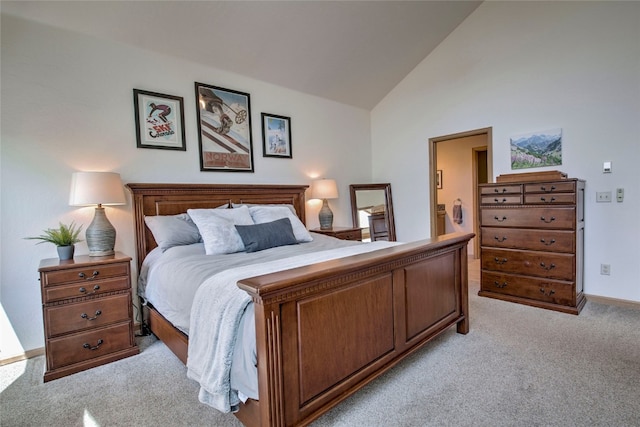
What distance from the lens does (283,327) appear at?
131 centimetres

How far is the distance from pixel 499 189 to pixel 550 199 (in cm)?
45

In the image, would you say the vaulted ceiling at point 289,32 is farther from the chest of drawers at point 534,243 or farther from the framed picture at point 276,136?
the chest of drawers at point 534,243

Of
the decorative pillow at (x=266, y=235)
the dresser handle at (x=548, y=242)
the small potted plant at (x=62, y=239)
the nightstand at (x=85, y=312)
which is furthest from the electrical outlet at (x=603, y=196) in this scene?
the small potted plant at (x=62, y=239)

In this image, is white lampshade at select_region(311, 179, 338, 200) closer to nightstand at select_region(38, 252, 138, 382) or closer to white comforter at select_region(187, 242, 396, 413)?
nightstand at select_region(38, 252, 138, 382)

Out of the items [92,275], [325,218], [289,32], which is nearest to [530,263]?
[325,218]

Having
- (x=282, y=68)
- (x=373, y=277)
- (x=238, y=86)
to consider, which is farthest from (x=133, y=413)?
(x=282, y=68)

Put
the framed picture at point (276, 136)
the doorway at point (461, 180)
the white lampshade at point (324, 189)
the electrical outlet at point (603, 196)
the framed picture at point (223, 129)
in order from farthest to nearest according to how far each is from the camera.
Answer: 1. the doorway at point (461, 180)
2. the white lampshade at point (324, 189)
3. the framed picture at point (276, 136)
4. the framed picture at point (223, 129)
5. the electrical outlet at point (603, 196)

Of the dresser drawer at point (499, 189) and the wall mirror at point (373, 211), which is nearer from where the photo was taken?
the dresser drawer at point (499, 189)

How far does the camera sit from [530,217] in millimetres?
3160

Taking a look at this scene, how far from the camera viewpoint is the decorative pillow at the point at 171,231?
2645 millimetres

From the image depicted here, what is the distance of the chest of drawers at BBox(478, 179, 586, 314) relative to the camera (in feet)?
9.71

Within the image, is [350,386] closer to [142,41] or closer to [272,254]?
[272,254]

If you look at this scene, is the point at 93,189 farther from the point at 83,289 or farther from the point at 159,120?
the point at 159,120

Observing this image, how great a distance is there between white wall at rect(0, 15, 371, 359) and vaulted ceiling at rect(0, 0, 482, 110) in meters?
0.15
